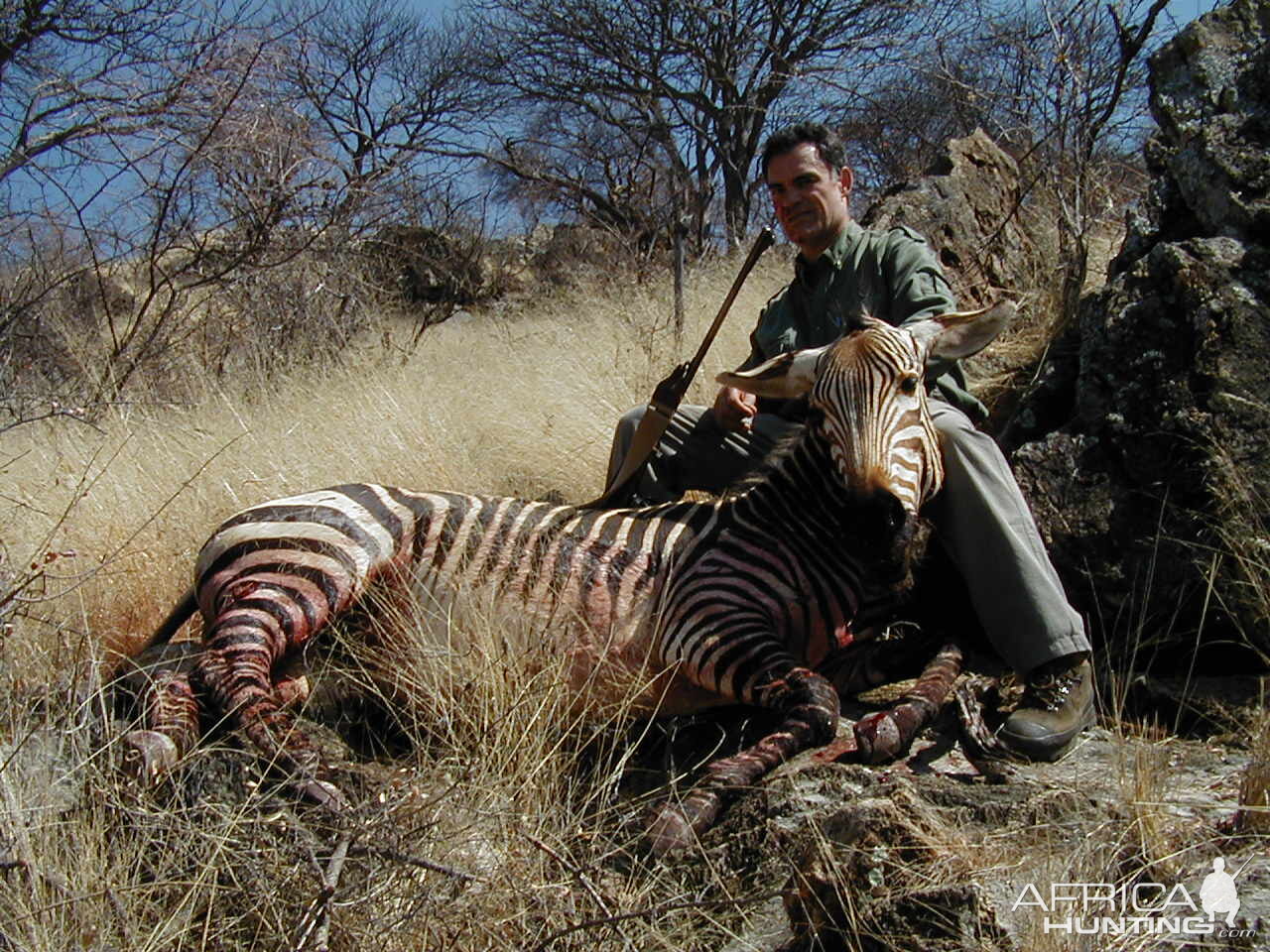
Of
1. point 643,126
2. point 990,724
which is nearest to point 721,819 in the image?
point 990,724

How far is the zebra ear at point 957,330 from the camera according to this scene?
391cm

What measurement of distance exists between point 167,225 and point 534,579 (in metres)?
5.84

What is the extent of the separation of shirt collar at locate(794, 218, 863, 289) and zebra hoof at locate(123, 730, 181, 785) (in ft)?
10.4

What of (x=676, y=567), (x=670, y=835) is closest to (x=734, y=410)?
(x=676, y=567)

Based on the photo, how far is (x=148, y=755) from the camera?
317 cm

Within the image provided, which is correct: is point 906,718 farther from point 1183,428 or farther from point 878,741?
point 1183,428

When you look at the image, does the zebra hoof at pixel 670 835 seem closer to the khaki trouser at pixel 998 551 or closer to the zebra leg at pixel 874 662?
the zebra leg at pixel 874 662

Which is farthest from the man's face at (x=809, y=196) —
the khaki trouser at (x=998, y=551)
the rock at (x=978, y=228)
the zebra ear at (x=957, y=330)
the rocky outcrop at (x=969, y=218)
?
the rocky outcrop at (x=969, y=218)

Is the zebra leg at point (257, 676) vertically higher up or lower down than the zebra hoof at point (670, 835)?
higher up

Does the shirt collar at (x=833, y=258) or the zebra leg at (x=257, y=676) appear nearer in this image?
the zebra leg at (x=257, y=676)

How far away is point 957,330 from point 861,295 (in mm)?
815

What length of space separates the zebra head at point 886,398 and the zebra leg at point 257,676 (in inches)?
72.0

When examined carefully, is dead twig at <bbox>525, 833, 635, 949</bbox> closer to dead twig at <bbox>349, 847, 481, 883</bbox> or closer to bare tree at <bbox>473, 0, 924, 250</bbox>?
dead twig at <bbox>349, 847, 481, 883</bbox>

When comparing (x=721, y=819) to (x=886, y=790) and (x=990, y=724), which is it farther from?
(x=990, y=724)
